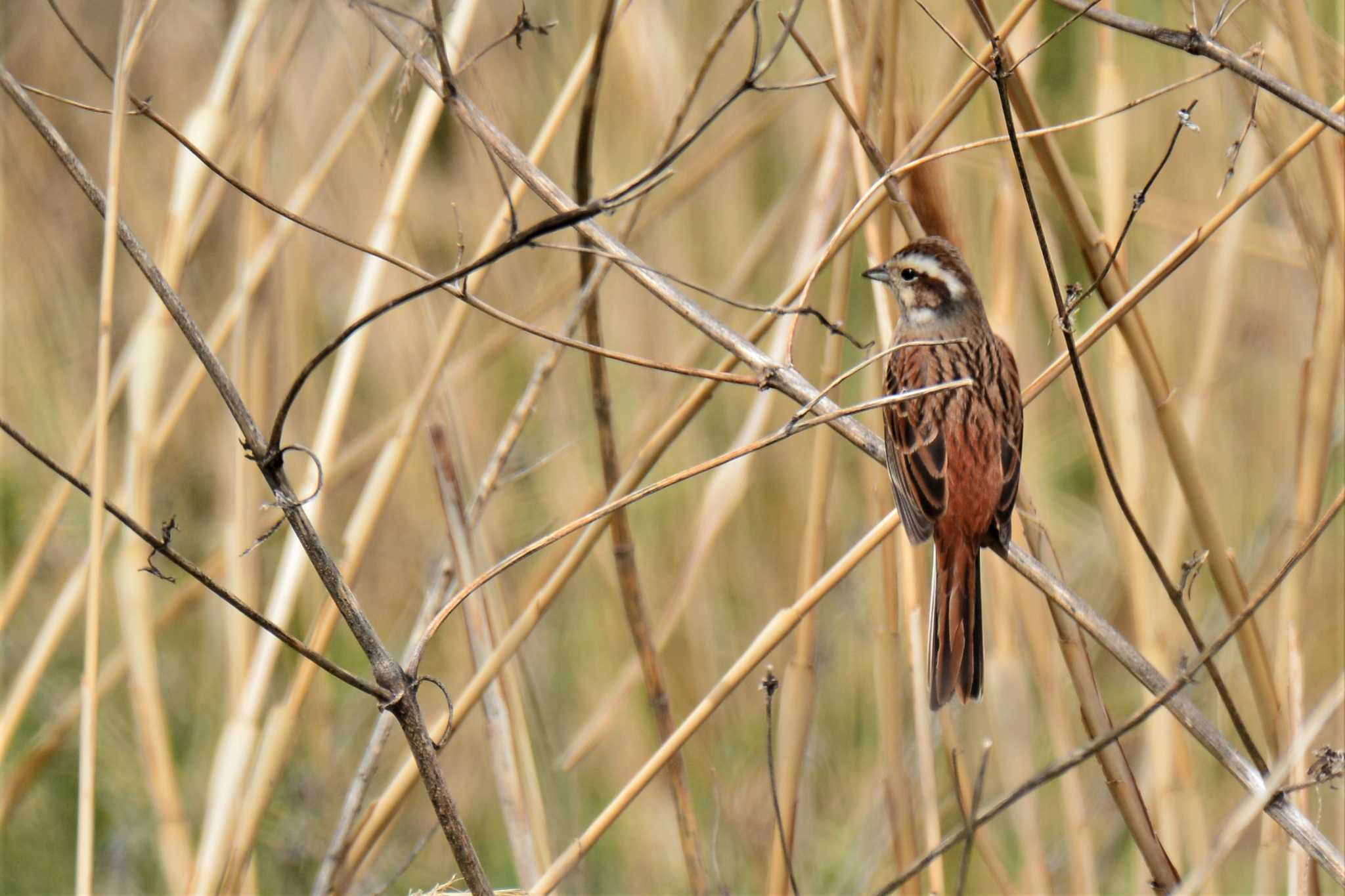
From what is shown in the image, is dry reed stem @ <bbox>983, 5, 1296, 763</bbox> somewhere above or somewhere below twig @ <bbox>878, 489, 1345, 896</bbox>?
above

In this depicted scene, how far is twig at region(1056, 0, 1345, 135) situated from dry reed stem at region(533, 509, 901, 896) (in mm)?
863

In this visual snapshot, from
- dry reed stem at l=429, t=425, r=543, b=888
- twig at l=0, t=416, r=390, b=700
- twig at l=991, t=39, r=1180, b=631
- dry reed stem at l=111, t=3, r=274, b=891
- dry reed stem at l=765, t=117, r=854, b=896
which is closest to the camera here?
twig at l=0, t=416, r=390, b=700

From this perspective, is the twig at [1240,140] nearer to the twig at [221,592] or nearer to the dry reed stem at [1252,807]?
the dry reed stem at [1252,807]

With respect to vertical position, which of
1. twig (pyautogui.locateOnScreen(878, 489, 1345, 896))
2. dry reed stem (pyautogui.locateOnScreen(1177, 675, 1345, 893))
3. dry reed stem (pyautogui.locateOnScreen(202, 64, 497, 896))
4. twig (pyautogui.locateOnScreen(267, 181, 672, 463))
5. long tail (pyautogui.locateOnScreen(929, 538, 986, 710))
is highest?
dry reed stem (pyautogui.locateOnScreen(202, 64, 497, 896))

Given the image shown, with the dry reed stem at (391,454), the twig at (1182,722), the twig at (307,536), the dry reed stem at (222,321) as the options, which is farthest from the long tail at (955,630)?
the dry reed stem at (222,321)

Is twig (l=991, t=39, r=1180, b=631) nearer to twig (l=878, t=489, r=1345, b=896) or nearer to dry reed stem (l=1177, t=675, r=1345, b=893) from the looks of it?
twig (l=878, t=489, r=1345, b=896)

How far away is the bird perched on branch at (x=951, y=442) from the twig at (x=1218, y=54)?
0.63 metres

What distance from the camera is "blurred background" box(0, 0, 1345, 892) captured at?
2289 millimetres

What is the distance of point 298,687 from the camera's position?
208cm

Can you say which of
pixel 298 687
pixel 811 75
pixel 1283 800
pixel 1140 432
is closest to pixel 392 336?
pixel 811 75

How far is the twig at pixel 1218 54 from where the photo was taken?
1685 millimetres

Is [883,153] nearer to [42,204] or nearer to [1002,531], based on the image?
[1002,531]

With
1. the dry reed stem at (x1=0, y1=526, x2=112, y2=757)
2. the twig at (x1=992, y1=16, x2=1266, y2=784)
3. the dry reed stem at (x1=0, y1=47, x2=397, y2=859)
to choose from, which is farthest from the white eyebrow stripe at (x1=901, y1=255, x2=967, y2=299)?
the dry reed stem at (x1=0, y1=526, x2=112, y2=757)

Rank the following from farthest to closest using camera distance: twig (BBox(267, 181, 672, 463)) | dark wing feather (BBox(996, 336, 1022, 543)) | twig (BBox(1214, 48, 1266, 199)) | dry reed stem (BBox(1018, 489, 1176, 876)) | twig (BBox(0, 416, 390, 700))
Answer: dark wing feather (BBox(996, 336, 1022, 543)), dry reed stem (BBox(1018, 489, 1176, 876)), twig (BBox(1214, 48, 1266, 199)), twig (BBox(0, 416, 390, 700)), twig (BBox(267, 181, 672, 463))
